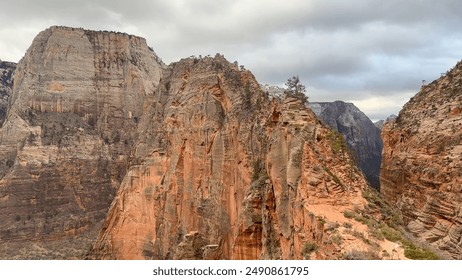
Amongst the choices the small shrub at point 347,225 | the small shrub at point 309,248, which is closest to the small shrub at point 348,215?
the small shrub at point 347,225

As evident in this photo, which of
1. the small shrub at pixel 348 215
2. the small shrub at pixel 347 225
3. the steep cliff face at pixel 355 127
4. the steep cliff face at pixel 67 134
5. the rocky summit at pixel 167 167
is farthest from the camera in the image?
the steep cliff face at pixel 355 127

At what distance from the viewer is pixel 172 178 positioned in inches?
1430

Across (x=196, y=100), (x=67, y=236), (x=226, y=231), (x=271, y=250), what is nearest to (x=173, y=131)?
(x=196, y=100)

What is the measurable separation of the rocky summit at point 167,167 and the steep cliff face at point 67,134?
0.64ft

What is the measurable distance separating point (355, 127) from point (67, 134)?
212 feet

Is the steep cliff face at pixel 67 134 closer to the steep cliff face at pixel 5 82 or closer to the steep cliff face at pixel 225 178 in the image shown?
the steep cliff face at pixel 5 82

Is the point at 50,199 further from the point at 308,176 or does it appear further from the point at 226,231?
the point at 308,176

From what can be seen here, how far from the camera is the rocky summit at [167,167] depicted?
620 inches

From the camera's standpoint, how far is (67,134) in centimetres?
7594

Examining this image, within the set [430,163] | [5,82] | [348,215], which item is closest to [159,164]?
[430,163]

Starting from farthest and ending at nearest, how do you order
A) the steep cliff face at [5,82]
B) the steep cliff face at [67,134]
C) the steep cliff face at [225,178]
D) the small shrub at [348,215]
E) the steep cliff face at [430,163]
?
the steep cliff face at [5,82], the steep cliff face at [67,134], the steep cliff face at [430,163], the steep cliff face at [225,178], the small shrub at [348,215]

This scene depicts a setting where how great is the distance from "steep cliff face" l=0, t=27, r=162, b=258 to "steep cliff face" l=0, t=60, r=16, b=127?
16.4m

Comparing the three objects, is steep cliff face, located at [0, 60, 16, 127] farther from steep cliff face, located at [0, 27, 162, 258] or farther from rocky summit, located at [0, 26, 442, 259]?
rocky summit, located at [0, 26, 442, 259]

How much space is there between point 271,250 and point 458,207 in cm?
1325
